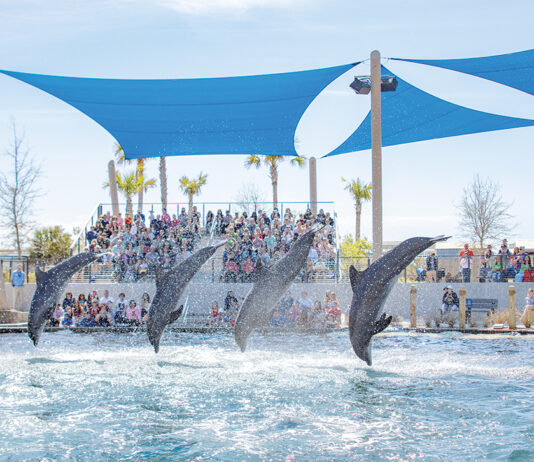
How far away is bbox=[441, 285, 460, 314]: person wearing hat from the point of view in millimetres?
14549

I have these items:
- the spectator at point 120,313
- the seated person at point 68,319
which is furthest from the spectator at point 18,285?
the spectator at point 120,313

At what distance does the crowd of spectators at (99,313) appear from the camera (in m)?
14.3

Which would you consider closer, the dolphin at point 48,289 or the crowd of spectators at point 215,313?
the dolphin at point 48,289

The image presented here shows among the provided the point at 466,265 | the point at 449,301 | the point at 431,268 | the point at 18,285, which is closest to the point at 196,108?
the point at 449,301

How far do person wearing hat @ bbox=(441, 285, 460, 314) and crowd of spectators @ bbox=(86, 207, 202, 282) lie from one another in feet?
21.1

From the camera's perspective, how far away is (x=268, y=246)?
53.4ft

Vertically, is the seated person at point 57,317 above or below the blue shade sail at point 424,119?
below

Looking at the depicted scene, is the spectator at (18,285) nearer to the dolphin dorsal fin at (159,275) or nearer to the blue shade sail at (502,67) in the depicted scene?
the dolphin dorsal fin at (159,275)

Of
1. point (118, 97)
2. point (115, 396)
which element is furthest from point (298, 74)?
point (115, 396)

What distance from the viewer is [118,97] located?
482 inches

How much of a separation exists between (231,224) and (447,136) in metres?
6.35

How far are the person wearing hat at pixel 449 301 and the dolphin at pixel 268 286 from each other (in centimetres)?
833

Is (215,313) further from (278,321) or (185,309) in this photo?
(185,309)

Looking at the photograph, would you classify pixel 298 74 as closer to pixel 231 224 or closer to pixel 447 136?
pixel 447 136
